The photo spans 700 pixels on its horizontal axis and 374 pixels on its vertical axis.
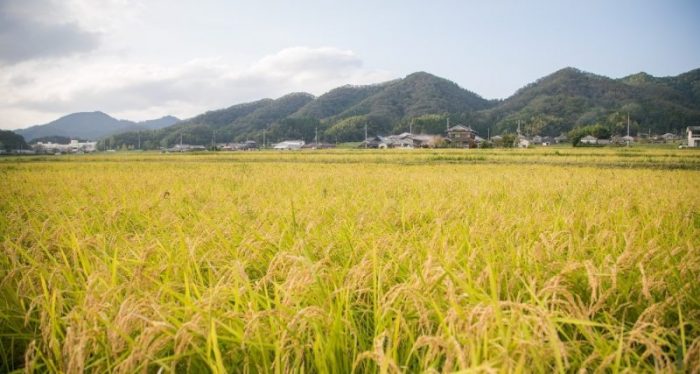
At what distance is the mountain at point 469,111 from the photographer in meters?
98.0

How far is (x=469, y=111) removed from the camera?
129 metres

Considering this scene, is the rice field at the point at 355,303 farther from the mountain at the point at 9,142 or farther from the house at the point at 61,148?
the house at the point at 61,148

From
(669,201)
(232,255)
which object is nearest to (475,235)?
(232,255)

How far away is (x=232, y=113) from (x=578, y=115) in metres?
138

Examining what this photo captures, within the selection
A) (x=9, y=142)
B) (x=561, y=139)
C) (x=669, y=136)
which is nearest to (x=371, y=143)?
(x=561, y=139)

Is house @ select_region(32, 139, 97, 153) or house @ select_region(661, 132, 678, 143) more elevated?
house @ select_region(32, 139, 97, 153)

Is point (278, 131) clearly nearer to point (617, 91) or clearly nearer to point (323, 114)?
point (323, 114)

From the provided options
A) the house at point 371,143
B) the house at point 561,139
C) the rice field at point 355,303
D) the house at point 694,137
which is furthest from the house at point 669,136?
the rice field at point 355,303

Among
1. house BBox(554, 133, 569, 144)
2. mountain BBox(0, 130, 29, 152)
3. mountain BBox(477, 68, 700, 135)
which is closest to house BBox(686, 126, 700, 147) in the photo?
mountain BBox(477, 68, 700, 135)

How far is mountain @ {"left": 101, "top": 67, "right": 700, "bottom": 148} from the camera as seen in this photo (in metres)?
98.0

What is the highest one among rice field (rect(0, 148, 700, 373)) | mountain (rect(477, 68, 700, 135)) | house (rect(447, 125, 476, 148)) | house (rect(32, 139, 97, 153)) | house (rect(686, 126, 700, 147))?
mountain (rect(477, 68, 700, 135))

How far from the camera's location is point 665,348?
5.34 ft

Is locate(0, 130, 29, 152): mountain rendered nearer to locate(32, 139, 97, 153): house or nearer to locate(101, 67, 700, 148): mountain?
locate(32, 139, 97, 153): house

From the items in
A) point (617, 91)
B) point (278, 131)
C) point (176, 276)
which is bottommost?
point (176, 276)
